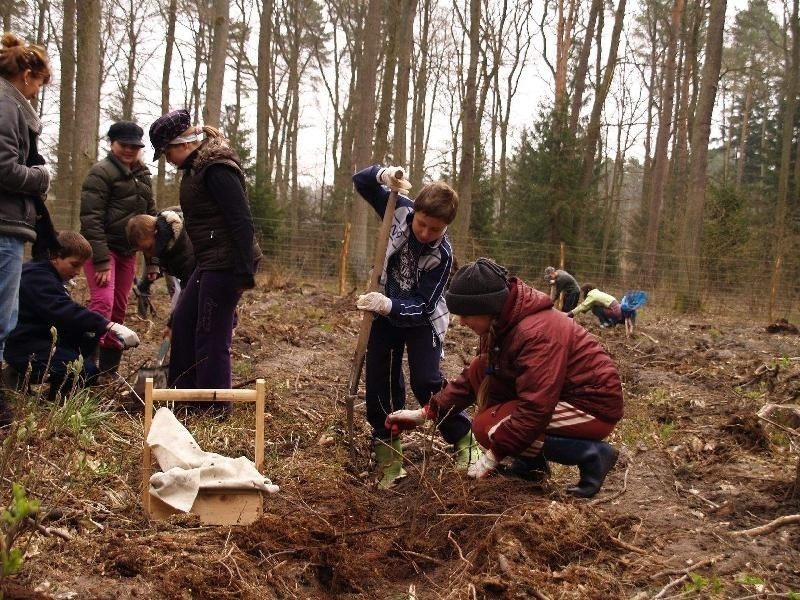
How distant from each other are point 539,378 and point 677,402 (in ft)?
11.7

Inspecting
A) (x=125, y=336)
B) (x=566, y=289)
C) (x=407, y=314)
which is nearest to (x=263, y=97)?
(x=566, y=289)

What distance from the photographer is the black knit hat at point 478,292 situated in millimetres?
3477

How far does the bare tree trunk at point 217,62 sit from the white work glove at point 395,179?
31.2 feet

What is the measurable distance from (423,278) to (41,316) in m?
2.36

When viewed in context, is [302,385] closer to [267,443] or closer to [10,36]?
[267,443]

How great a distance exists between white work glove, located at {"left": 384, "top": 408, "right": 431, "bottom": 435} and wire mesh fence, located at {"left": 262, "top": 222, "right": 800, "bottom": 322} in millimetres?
11285

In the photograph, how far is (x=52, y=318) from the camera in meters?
4.70

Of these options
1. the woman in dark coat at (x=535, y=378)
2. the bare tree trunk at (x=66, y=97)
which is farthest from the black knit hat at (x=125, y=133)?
the bare tree trunk at (x=66, y=97)

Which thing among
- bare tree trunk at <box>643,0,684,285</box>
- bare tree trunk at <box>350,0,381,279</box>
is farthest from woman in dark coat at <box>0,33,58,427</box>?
bare tree trunk at <box>643,0,684,285</box>

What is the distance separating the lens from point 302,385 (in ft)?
20.2

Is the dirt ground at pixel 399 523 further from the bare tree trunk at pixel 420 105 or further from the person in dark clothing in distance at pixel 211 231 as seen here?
the bare tree trunk at pixel 420 105

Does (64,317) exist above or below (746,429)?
above

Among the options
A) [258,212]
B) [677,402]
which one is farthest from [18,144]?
[258,212]

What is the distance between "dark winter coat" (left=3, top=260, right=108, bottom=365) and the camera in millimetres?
4672
